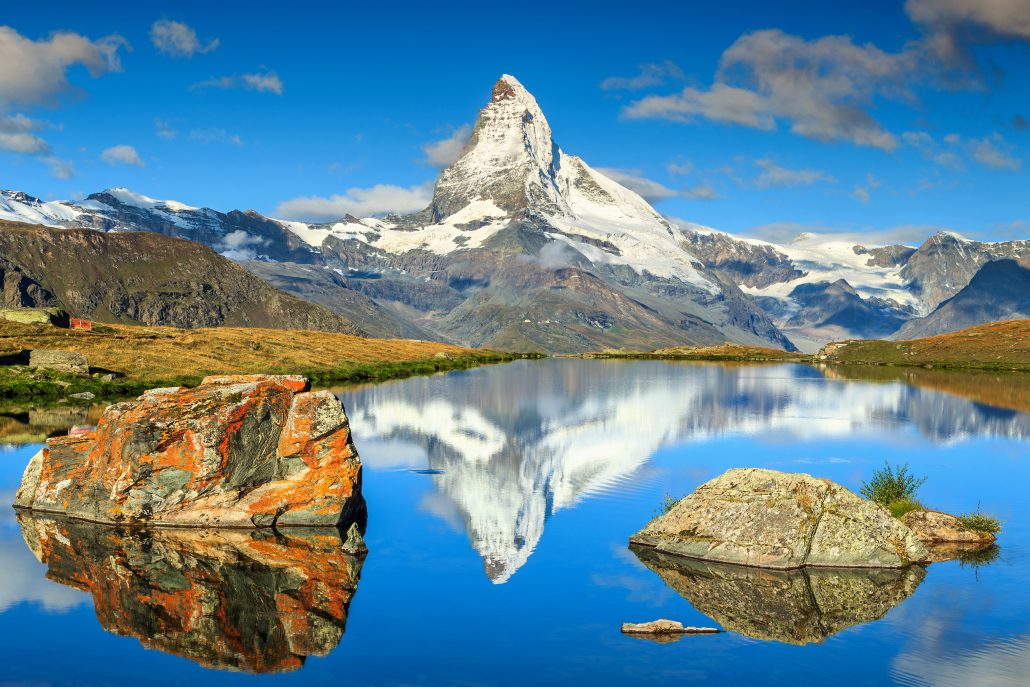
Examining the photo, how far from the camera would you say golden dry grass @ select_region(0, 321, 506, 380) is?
9631cm

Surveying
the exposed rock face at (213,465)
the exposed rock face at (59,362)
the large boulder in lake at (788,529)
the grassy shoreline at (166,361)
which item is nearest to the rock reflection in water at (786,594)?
the large boulder in lake at (788,529)

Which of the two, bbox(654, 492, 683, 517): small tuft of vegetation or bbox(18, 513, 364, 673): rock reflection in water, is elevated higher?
bbox(654, 492, 683, 517): small tuft of vegetation

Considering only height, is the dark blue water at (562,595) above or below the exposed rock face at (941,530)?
below

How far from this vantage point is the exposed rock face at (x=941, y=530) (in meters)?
32.2

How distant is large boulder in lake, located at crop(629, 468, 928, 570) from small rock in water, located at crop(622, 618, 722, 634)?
19.4 feet

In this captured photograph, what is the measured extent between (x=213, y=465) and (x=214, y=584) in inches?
295

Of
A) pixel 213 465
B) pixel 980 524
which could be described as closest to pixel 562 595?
pixel 213 465

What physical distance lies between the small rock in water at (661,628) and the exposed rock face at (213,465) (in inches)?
543

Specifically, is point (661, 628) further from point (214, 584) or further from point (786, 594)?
point (214, 584)

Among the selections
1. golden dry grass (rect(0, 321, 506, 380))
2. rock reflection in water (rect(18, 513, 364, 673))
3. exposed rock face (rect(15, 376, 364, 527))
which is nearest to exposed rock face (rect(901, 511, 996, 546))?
rock reflection in water (rect(18, 513, 364, 673))

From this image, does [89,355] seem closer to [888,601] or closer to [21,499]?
[21,499]

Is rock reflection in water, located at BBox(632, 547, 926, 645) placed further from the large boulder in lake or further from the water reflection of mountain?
the water reflection of mountain

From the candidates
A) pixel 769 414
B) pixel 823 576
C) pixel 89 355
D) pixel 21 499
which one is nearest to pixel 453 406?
pixel 769 414

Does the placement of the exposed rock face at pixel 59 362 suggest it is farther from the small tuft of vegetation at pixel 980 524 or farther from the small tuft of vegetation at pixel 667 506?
the small tuft of vegetation at pixel 980 524
